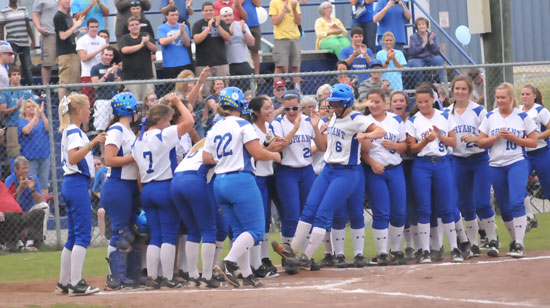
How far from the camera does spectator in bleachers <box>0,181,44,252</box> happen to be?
1393 centimetres

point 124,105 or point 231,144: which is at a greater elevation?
point 124,105

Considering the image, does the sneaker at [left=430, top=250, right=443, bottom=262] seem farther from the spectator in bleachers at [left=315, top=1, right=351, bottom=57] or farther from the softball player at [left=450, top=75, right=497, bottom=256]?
the spectator in bleachers at [left=315, top=1, right=351, bottom=57]

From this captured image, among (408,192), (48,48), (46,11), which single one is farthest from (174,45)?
(408,192)

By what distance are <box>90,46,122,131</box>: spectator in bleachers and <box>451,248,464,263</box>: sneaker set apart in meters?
5.95

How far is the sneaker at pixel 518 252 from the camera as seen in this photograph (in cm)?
1105

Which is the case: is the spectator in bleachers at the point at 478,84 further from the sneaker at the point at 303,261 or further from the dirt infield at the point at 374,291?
the sneaker at the point at 303,261

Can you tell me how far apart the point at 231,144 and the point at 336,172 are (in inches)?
63.5

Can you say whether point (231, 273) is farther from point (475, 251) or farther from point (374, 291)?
point (475, 251)

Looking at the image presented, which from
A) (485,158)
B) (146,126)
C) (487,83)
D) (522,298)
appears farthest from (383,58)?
(522,298)

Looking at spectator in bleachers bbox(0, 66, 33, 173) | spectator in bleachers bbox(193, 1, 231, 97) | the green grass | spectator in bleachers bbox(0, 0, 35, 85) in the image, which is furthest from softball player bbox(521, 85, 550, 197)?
spectator in bleachers bbox(0, 0, 35, 85)

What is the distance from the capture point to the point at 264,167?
10.9 meters

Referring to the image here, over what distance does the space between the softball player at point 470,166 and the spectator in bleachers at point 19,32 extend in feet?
28.6

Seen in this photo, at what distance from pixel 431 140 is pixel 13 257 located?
20.1 feet

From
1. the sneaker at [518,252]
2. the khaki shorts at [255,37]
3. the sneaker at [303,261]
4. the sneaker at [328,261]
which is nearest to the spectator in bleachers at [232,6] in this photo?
the khaki shorts at [255,37]
